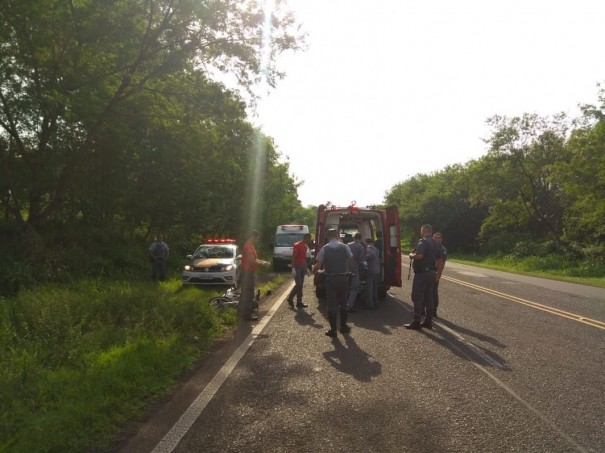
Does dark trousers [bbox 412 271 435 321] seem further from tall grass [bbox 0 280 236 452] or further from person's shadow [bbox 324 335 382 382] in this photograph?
tall grass [bbox 0 280 236 452]

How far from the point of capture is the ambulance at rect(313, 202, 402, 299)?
43.5 feet

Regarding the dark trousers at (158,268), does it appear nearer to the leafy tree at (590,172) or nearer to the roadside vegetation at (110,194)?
the roadside vegetation at (110,194)

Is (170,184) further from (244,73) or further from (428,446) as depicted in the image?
(428,446)

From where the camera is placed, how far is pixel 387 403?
5.29m

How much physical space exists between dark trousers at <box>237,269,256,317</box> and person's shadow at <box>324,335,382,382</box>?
2800mm

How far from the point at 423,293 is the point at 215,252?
9.60 m

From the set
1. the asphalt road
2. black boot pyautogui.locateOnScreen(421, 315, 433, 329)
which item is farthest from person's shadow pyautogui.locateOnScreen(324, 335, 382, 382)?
black boot pyautogui.locateOnScreen(421, 315, 433, 329)

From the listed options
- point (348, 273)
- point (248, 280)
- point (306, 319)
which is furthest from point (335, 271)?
point (248, 280)

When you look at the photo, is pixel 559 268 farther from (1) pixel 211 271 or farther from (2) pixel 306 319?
(2) pixel 306 319

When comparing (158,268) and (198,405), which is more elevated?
(158,268)

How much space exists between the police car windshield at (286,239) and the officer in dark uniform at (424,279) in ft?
58.8

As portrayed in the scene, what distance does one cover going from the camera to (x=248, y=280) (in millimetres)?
10781

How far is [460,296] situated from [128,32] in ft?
38.9

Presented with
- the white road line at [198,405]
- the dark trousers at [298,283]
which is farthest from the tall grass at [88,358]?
the dark trousers at [298,283]
